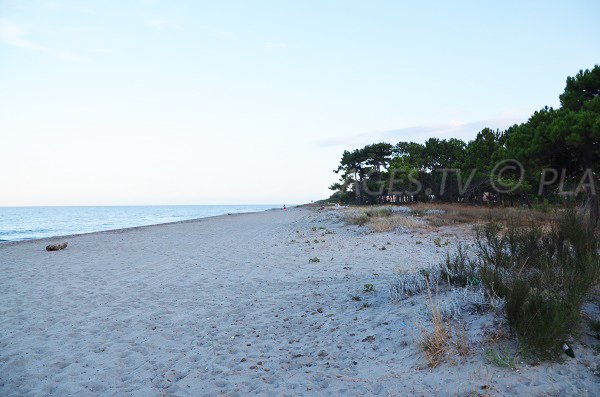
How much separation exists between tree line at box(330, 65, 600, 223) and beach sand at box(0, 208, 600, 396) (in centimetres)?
611

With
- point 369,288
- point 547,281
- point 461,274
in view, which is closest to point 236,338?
point 369,288

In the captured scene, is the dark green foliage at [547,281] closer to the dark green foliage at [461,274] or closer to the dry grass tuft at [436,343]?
the dark green foliage at [461,274]

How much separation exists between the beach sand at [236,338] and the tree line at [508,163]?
6.11 metres

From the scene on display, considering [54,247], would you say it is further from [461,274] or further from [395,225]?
[461,274]

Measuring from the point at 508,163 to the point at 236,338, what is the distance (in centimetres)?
1571

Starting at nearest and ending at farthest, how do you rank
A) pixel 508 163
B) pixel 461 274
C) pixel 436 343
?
pixel 436 343, pixel 461 274, pixel 508 163

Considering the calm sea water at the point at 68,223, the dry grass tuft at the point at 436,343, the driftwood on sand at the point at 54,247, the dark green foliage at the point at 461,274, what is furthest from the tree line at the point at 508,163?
the calm sea water at the point at 68,223

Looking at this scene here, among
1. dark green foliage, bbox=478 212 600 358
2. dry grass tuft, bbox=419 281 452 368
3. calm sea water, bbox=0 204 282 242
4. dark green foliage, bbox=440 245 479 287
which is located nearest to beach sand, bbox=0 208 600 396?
dry grass tuft, bbox=419 281 452 368

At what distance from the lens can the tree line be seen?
38.6ft

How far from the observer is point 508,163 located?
16516 millimetres

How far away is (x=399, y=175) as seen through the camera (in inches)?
1993

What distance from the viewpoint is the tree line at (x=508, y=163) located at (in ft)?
38.6

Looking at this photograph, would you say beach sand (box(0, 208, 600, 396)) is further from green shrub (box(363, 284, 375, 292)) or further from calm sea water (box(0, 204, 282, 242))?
calm sea water (box(0, 204, 282, 242))

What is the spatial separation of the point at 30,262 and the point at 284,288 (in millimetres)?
10993
